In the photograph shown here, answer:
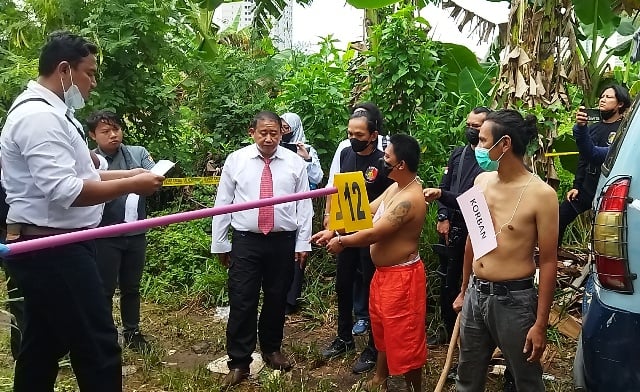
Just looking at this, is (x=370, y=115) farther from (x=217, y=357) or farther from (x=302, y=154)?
(x=217, y=357)

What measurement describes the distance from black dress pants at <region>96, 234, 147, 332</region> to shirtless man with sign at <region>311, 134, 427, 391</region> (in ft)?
5.26

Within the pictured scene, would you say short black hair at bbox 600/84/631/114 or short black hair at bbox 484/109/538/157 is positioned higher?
short black hair at bbox 600/84/631/114

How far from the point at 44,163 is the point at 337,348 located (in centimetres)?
265

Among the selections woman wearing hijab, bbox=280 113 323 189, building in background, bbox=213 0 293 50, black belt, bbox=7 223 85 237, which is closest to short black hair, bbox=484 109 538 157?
black belt, bbox=7 223 85 237

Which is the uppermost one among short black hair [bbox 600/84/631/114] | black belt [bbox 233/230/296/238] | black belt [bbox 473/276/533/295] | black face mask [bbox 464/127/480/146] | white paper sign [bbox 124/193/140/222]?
short black hair [bbox 600/84/631/114]

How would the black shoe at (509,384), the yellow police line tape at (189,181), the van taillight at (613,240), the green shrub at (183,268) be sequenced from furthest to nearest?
the green shrub at (183,268) < the yellow police line tape at (189,181) < the black shoe at (509,384) < the van taillight at (613,240)

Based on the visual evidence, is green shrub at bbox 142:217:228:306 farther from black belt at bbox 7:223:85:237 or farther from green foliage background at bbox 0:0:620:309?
black belt at bbox 7:223:85:237

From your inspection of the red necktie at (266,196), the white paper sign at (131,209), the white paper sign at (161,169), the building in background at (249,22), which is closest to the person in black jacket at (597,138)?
the red necktie at (266,196)

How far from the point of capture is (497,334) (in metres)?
2.77

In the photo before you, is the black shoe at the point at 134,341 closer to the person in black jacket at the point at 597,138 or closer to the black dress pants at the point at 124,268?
the black dress pants at the point at 124,268

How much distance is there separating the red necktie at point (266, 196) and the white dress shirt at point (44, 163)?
1.41 m

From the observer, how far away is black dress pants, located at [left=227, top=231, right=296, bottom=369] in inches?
158

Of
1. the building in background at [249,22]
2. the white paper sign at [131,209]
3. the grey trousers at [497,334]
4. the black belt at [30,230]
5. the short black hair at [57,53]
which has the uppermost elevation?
the building in background at [249,22]

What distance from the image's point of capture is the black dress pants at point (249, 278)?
158 inches
